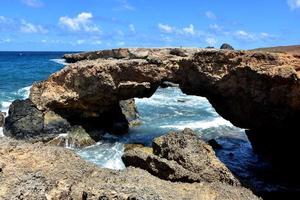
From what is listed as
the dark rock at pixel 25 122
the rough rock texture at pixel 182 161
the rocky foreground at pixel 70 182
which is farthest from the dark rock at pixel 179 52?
the rocky foreground at pixel 70 182

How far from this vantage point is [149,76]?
18.7 metres

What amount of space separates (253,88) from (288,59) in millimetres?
1947

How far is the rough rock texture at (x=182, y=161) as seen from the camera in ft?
30.3

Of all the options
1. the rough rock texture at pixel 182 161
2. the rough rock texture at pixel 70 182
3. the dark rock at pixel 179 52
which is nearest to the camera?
the rough rock texture at pixel 70 182

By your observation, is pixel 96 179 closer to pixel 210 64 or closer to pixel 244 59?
pixel 244 59

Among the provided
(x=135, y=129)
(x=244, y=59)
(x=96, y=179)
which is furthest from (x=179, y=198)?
(x=135, y=129)

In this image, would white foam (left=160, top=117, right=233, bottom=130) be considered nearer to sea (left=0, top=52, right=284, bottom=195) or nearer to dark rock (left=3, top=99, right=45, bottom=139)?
sea (left=0, top=52, right=284, bottom=195)

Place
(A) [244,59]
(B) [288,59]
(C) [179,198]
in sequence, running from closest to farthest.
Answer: (C) [179,198]
(B) [288,59]
(A) [244,59]

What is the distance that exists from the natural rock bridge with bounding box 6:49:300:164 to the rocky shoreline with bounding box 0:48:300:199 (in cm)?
4

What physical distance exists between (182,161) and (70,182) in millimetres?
4027

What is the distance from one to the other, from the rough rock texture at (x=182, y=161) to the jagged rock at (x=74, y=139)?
827cm

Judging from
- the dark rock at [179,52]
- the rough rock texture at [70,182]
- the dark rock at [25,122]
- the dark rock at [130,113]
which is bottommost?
the dark rock at [130,113]

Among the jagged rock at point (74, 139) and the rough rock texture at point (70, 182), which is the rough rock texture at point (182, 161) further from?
the jagged rock at point (74, 139)

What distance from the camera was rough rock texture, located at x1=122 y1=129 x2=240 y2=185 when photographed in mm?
9242
